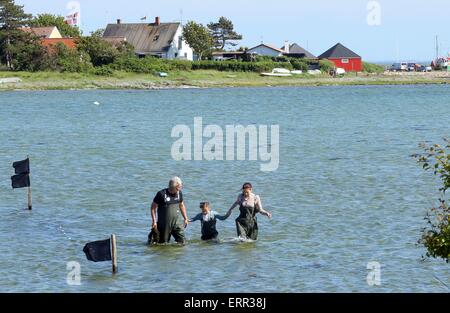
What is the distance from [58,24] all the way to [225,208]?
145 meters

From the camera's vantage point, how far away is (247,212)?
24500 mm

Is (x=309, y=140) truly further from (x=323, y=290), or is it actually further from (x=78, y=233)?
(x=323, y=290)

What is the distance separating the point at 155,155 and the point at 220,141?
405 inches

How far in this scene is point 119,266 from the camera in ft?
74.6

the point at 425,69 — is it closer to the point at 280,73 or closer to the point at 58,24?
the point at 280,73

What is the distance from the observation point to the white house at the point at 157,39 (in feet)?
494

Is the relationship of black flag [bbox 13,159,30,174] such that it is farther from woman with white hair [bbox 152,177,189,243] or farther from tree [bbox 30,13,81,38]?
tree [bbox 30,13,81,38]

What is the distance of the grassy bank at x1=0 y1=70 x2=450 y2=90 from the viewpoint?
409ft

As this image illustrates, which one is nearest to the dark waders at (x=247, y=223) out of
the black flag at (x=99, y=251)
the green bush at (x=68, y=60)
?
the black flag at (x=99, y=251)

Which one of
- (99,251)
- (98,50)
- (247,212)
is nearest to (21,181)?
(247,212)

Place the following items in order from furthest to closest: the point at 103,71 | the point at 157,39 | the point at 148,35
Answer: the point at 148,35 → the point at 157,39 → the point at 103,71

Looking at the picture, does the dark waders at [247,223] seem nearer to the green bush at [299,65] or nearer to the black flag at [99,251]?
the black flag at [99,251]

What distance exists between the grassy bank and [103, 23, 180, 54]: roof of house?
15.3m

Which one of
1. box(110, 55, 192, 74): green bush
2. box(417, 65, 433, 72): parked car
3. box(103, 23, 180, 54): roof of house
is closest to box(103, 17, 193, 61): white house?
box(103, 23, 180, 54): roof of house
